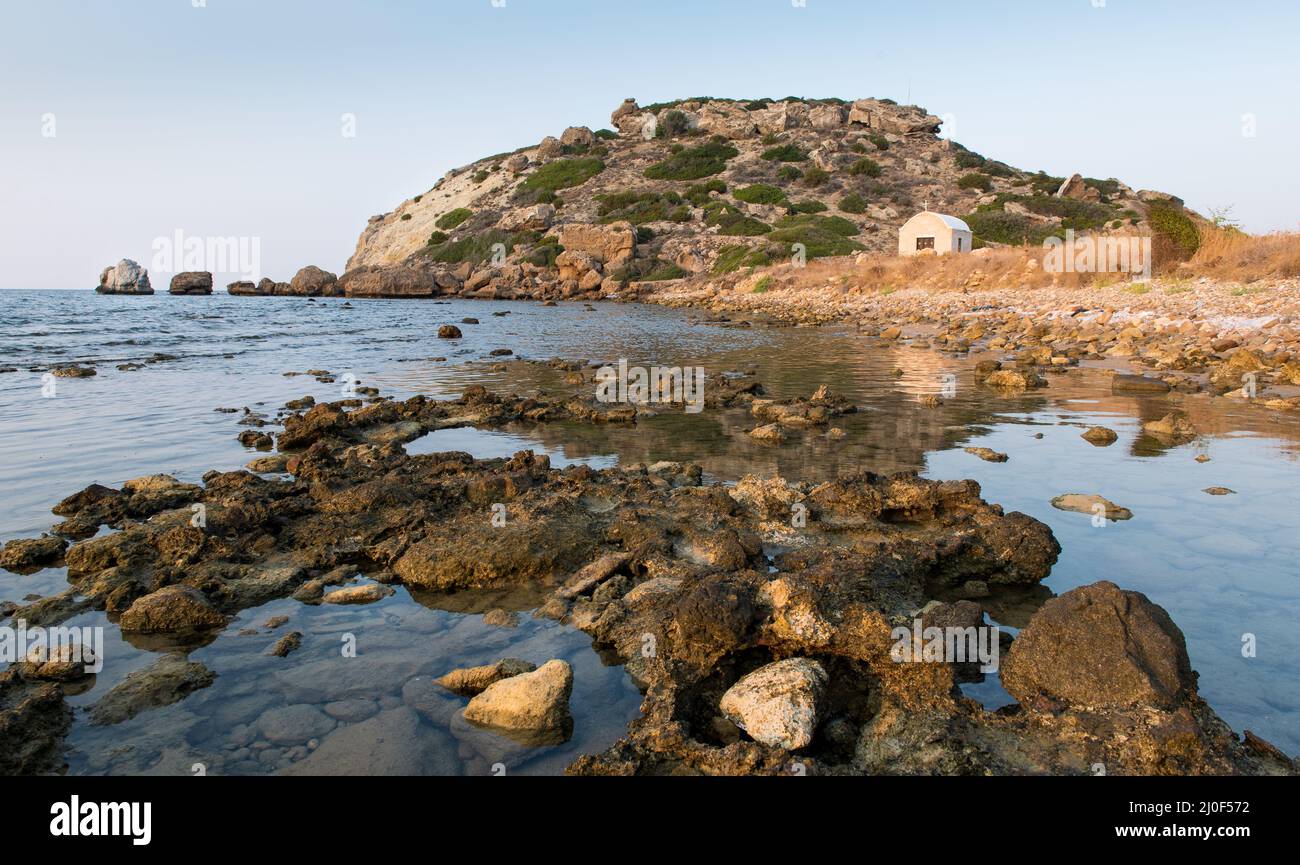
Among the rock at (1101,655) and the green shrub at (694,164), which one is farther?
the green shrub at (694,164)

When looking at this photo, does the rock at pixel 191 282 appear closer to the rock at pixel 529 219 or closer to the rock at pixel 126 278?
the rock at pixel 126 278

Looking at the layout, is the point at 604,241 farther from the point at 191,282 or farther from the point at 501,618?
the point at 501,618

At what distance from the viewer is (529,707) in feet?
13.0

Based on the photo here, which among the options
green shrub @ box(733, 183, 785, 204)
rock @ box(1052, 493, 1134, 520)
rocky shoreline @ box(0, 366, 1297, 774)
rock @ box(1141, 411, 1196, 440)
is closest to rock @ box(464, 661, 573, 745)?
rocky shoreline @ box(0, 366, 1297, 774)

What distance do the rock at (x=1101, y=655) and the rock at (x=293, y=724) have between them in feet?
12.4

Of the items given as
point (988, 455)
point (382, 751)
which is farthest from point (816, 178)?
point (382, 751)

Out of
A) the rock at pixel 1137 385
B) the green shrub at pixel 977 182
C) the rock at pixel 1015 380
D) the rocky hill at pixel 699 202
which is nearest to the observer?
the rock at pixel 1137 385

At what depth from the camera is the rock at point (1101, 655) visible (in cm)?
380

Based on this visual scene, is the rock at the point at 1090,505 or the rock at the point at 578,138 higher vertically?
the rock at the point at 578,138

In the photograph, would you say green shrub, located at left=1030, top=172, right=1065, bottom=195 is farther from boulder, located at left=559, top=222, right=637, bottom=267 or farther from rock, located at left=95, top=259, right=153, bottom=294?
rock, located at left=95, top=259, right=153, bottom=294

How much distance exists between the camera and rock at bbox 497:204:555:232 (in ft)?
231

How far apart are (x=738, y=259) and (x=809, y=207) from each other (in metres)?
14.8

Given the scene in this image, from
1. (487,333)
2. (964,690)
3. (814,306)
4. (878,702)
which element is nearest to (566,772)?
(878,702)

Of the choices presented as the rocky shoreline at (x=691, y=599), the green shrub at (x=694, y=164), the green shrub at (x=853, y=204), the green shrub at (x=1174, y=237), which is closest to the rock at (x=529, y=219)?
the green shrub at (x=694, y=164)
